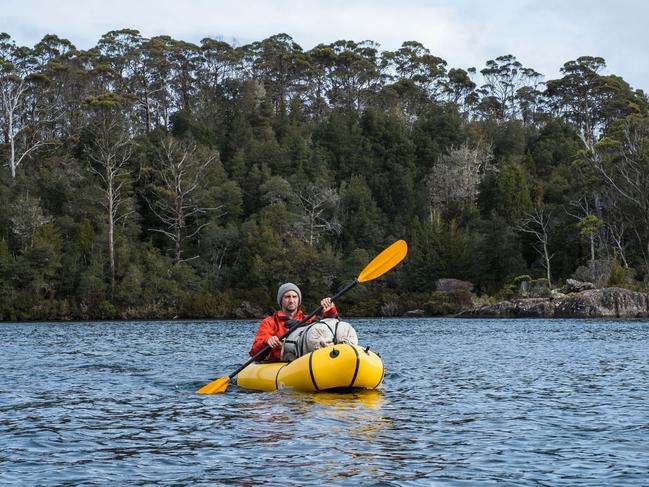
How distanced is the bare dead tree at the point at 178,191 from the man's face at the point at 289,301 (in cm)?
4244

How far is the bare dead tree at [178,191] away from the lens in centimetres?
5691

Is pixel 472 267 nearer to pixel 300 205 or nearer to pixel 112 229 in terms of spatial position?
pixel 300 205

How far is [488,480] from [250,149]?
6456 cm

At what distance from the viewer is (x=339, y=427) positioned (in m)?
8.73

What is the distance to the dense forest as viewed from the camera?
50.0 metres

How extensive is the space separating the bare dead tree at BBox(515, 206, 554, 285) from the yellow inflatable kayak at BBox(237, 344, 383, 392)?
4166cm

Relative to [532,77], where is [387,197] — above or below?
below

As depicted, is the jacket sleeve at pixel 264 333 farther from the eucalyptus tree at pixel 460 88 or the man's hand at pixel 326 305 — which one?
the eucalyptus tree at pixel 460 88

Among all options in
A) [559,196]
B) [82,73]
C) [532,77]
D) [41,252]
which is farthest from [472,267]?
[532,77]

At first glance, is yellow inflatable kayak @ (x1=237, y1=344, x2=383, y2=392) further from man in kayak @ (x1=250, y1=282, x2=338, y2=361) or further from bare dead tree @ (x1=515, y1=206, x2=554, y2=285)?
bare dead tree @ (x1=515, y1=206, x2=554, y2=285)

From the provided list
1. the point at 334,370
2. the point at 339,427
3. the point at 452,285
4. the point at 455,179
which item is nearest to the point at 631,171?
the point at 452,285

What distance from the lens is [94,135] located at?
208 ft

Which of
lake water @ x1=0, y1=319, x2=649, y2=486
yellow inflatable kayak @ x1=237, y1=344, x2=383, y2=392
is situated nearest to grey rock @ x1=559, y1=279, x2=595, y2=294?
lake water @ x1=0, y1=319, x2=649, y2=486

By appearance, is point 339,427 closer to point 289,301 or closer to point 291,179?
point 289,301
